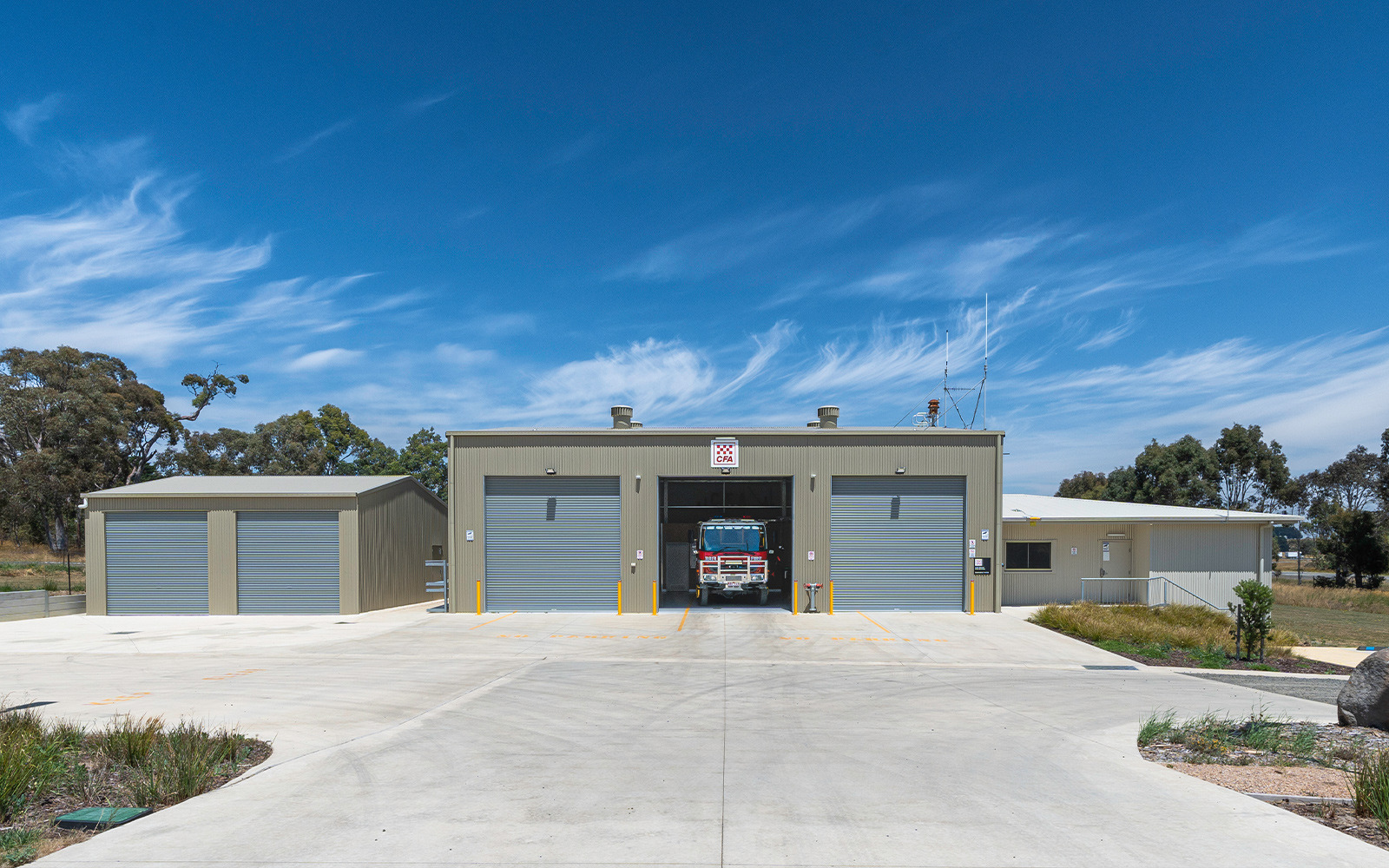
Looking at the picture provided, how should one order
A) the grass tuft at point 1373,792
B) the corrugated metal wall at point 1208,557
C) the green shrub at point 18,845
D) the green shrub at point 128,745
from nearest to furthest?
the green shrub at point 18,845 → the grass tuft at point 1373,792 → the green shrub at point 128,745 → the corrugated metal wall at point 1208,557

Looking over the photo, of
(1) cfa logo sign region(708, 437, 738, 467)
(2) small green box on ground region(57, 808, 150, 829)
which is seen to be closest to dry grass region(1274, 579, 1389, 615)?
(1) cfa logo sign region(708, 437, 738, 467)

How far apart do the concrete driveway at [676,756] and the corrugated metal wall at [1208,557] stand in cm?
1073

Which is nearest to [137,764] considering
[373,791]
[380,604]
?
[373,791]

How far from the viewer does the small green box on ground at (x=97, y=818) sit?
5.97 meters

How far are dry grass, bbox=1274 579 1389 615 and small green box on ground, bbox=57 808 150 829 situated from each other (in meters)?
38.3

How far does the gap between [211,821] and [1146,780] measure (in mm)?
8361

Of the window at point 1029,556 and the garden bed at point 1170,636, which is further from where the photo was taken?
the window at point 1029,556

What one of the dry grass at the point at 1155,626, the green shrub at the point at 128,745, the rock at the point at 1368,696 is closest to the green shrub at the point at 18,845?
the green shrub at the point at 128,745

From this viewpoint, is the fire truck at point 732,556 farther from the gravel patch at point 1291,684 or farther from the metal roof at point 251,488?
the gravel patch at point 1291,684

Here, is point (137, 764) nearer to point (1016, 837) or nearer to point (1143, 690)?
point (1016, 837)

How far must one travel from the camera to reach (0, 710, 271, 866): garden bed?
593 cm

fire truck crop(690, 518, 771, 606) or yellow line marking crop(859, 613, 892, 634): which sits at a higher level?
fire truck crop(690, 518, 771, 606)

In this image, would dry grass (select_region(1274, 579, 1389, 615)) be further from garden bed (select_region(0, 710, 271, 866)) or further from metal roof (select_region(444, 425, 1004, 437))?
garden bed (select_region(0, 710, 271, 866))

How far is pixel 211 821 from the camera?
6070mm
